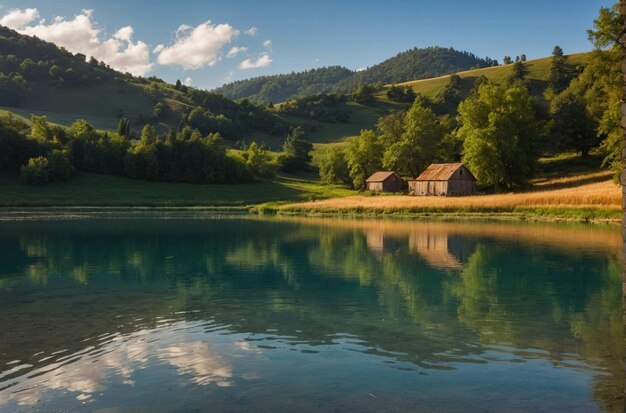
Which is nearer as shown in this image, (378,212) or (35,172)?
(378,212)

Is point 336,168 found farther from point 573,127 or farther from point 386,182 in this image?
point 573,127

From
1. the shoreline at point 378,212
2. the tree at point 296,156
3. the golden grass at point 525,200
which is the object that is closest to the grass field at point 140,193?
the shoreline at point 378,212

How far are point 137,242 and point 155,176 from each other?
83737 millimetres

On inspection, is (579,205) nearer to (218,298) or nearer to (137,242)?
(137,242)

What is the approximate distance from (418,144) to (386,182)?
9.86 metres

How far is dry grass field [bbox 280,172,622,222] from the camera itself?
54.7 meters

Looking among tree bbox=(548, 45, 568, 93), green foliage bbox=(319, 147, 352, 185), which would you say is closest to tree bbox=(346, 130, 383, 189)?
green foliage bbox=(319, 147, 352, 185)

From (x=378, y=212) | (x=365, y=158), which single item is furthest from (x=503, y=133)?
(x=365, y=158)

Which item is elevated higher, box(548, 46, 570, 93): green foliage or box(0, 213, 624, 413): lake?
box(548, 46, 570, 93): green foliage

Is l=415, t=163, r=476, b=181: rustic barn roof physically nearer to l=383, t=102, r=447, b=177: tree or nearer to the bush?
l=383, t=102, r=447, b=177: tree

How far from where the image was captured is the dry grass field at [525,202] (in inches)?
2154

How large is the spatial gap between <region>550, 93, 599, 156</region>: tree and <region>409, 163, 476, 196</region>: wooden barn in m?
20.8

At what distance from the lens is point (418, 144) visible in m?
109

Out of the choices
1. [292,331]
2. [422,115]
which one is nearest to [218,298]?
[292,331]
